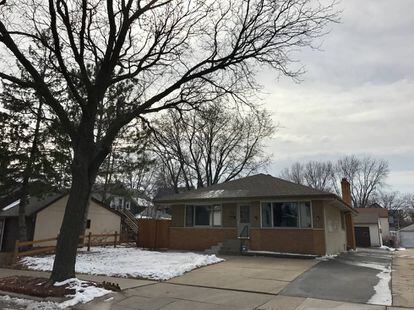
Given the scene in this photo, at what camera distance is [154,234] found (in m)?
24.3

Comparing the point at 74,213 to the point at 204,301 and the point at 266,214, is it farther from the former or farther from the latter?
the point at 266,214

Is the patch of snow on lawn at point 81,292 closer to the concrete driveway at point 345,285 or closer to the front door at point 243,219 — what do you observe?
the concrete driveway at point 345,285

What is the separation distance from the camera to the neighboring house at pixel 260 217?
19234mm

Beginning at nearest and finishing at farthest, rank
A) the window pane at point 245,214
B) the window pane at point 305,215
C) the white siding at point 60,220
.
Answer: the window pane at point 305,215 → the window pane at point 245,214 → the white siding at point 60,220

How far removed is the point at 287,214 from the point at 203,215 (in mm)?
5309

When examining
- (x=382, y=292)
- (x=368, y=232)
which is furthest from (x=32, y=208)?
(x=368, y=232)

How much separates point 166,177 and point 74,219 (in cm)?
3772

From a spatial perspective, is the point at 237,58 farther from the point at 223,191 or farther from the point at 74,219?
the point at 223,191

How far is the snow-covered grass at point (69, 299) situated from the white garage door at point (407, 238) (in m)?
55.1

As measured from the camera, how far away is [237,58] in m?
12.8

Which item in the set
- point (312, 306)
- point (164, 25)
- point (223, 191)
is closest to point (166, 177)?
point (223, 191)

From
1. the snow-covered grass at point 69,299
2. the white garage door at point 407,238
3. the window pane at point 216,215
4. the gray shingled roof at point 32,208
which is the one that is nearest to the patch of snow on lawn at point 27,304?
the snow-covered grass at point 69,299

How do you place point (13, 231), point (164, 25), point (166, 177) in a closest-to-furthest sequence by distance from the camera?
point (164, 25) → point (13, 231) → point (166, 177)

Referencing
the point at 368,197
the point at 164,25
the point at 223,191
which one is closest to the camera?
the point at 164,25
